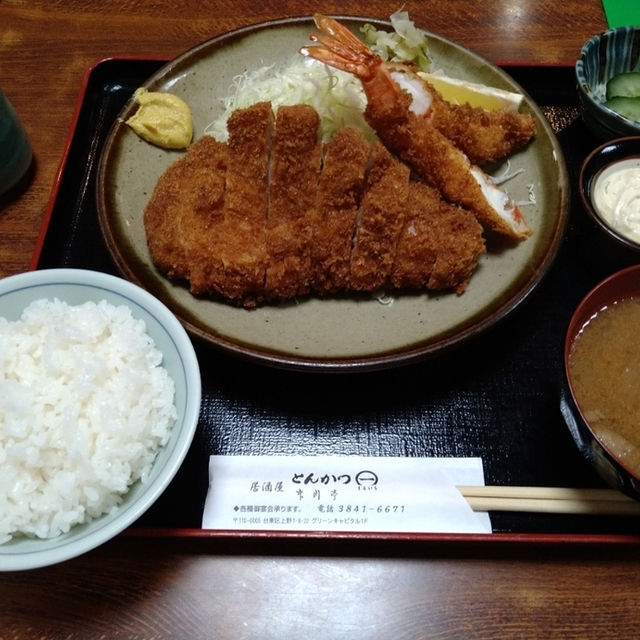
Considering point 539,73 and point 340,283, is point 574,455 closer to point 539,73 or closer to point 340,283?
point 340,283

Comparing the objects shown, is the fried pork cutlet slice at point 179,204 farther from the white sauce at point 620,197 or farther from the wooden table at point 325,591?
the white sauce at point 620,197

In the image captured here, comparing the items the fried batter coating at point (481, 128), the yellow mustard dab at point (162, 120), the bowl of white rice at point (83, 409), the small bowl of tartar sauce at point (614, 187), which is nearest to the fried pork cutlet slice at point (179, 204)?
the yellow mustard dab at point (162, 120)

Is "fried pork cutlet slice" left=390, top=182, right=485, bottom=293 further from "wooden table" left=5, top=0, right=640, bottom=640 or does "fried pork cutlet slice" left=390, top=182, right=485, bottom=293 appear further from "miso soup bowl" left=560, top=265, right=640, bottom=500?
"wooden table" left=5, top=0, right=640, bottom=640

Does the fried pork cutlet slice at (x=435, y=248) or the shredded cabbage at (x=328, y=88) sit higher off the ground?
the shredded cabbage at (x=328, y=88)

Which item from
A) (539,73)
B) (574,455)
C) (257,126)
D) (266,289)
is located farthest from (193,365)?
(539,73)

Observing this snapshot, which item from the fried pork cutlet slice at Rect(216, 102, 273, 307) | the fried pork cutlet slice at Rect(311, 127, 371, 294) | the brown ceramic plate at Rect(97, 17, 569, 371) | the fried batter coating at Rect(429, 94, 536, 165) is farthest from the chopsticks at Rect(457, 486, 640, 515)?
the fried batter coating at Rect(429, 94, 536, 165)

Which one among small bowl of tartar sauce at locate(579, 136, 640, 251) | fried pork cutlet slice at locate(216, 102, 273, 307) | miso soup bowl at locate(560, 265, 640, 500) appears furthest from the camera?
small bowl of tartar sauce at locate(579, 136, 640, 251)
